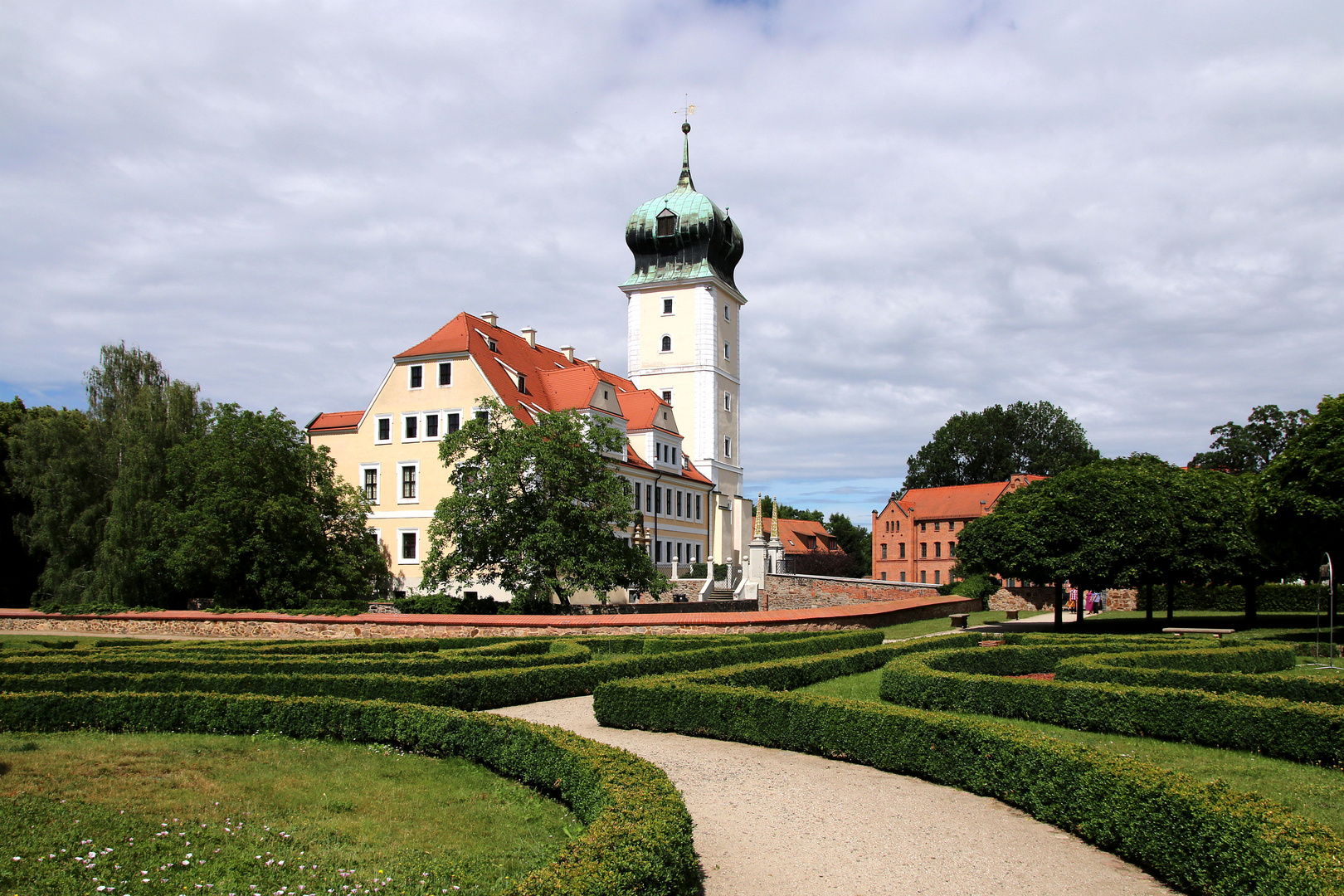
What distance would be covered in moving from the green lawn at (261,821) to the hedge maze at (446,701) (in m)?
0.47

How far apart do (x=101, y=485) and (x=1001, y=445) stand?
269ft

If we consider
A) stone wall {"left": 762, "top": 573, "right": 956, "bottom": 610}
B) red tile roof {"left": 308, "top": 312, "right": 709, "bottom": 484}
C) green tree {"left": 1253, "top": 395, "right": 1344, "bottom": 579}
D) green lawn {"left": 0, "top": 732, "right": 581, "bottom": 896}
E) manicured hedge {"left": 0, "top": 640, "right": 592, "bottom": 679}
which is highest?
red tile roof {"left": 308, "top": 312, "right": 709, "bottom": 484}

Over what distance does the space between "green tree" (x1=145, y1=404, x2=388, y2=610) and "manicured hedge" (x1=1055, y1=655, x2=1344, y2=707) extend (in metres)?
29.3

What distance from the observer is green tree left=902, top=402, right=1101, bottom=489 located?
96.2 meters

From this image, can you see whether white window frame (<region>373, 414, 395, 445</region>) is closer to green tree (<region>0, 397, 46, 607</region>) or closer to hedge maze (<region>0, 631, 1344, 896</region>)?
green tree (<region>0, 397, 46, 607</region>)

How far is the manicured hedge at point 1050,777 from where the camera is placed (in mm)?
6645

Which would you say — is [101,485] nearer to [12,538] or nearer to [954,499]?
[12,538]

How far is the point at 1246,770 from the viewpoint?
11.1 m

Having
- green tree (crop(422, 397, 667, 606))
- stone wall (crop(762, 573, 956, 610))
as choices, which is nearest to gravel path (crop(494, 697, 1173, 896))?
green tree (crop(422, 397, 667, 606))

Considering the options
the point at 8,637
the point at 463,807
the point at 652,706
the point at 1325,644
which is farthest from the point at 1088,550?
the point at 8,637

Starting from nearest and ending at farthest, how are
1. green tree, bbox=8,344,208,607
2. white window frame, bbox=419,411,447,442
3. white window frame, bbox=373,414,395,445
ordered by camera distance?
1. green tree, bbox=8,344,208,607
2. white window frame, bbox=419,411,447,442
3. white window frame, bbox=373,414,395,445

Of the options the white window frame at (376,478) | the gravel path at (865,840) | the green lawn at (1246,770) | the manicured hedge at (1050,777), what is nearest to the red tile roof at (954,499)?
the white window frame at (376,478)

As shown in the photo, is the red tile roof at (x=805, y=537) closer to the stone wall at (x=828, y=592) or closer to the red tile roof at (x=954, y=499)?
the red tile roof at (x=954, y=499)

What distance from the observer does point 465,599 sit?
3941 centimetres
